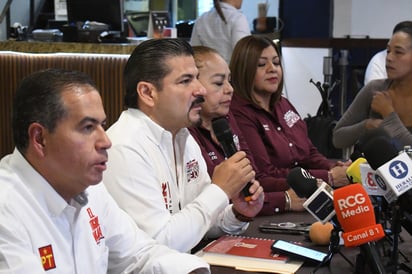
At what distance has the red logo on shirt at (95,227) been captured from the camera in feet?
5.13

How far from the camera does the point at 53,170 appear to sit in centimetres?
141

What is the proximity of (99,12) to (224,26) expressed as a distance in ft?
5.54

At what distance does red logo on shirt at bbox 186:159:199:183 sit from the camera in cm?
216

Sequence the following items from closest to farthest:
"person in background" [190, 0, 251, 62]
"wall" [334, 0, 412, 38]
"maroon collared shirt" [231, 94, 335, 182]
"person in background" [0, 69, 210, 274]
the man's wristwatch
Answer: "person in background" [0, 69, 210, 274]
the man's wristwatch
"maroon collared shirt" [231, 94, 335, 182]
"person in background" [190, 0, 251, 62]
"wall" [334, 0, 412, 38]

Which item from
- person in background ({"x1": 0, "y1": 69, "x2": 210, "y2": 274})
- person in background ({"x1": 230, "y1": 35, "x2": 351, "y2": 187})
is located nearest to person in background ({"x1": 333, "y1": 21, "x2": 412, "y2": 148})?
person in background ({"x1": 230, "y1": 35, "x2": 351, "y2": 187})

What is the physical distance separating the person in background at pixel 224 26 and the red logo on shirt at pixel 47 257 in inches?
133

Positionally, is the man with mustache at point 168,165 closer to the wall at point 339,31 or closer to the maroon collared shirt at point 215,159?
the maroon collared shirt at point 215,159

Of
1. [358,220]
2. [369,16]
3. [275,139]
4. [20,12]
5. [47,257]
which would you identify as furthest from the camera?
[20,12]

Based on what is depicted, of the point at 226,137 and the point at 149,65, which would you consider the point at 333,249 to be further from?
the point at 149,65

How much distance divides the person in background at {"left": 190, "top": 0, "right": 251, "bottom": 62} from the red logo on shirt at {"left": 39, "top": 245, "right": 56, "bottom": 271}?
3366 millimetres

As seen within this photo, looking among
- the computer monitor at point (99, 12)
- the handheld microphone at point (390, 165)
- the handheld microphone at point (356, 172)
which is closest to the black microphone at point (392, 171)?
the handheld microphone at point (390, 165)

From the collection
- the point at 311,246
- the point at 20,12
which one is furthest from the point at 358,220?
the point at 20,12

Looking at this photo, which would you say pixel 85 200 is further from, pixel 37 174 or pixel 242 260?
pixel 242 260

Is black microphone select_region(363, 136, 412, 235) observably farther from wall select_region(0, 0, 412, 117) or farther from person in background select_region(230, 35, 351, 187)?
wall select_region(0, 0, 412, 117)
